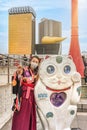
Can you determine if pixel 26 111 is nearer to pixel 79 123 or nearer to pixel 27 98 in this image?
pixel 27 98

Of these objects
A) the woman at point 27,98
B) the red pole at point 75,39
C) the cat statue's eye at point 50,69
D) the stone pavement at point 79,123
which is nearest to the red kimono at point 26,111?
the woman at point 27,98

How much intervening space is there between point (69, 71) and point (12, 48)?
13112 mm

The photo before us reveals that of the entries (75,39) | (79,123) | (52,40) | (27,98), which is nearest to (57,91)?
(27,98)

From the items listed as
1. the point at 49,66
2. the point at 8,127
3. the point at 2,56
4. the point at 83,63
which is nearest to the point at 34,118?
the point at 49,66

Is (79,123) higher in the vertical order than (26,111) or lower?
lower

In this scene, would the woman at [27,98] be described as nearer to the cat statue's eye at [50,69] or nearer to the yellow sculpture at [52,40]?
the cat statue's eye at [50,69]

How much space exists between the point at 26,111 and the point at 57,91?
0.63 m

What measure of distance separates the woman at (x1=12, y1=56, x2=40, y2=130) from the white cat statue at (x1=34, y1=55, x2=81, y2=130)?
0.09 metres

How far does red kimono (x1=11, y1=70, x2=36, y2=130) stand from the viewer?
583 centimetres

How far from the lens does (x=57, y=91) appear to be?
604 cm

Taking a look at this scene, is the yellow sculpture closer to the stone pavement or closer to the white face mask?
the white face mask

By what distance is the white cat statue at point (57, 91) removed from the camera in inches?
234

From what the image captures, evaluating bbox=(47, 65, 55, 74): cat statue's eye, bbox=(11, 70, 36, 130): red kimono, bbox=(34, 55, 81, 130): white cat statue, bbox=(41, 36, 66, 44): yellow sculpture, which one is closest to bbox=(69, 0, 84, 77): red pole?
bbox=(41, 36, 66, 44): yellow sculpture

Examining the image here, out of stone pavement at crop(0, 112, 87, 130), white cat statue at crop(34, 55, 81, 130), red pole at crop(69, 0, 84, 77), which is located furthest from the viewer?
red pole at crop(69, 0, 84, 77)
